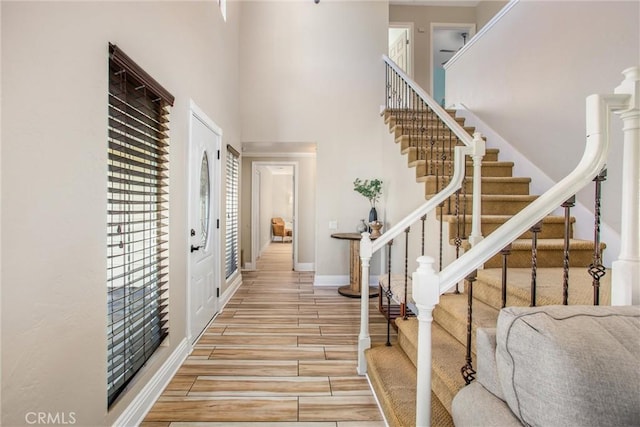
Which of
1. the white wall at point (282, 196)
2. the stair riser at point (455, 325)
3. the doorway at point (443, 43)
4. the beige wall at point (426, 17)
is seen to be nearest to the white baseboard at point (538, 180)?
the stair riser at point (455, 325)

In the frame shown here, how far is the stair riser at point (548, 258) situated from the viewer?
7.84 feet

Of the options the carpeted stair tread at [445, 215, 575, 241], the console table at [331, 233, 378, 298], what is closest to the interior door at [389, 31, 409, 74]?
the console table at [331, 233, 378, 298]

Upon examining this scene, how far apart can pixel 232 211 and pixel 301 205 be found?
2069 mm

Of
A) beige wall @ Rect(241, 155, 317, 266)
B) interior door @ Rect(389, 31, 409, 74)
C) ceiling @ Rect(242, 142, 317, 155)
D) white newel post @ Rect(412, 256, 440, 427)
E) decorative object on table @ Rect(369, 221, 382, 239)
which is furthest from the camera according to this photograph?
interior door @ Rect(389, 31, 409, 74)

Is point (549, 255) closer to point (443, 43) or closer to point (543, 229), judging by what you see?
point (543, 229)

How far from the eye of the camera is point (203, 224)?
3201 millimetres

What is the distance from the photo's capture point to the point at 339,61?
5.00 meters

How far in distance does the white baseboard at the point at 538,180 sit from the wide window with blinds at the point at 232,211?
3.29 metres

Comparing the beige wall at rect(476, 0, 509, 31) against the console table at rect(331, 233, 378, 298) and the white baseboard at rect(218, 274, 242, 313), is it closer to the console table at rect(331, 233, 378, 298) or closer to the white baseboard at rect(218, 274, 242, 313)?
the console table at rect(331, 233, 378, 298)

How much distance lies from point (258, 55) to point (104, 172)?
13.2 ft

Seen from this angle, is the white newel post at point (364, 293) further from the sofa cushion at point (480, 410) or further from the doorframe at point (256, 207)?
the doorframe at point (256, 207)

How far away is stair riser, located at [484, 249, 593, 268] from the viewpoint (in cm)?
239

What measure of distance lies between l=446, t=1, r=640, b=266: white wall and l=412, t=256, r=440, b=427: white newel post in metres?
2.00

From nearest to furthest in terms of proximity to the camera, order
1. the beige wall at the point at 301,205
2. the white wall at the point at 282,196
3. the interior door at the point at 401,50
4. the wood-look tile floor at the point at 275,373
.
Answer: the wood-look tile floor at the point at 275,373 < the beige wall at the point at 301,205 < the interior door at the point at 401,50 < the white wall at the point at 282,196
